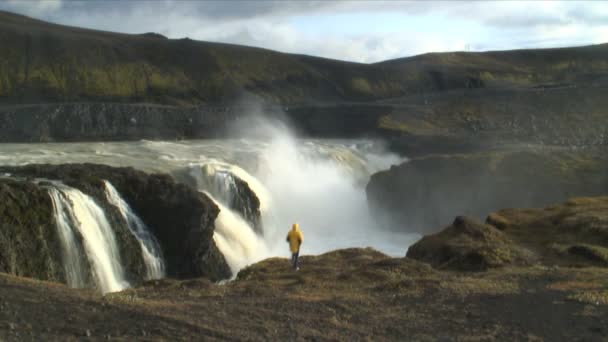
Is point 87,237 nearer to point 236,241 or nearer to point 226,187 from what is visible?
point 236,241

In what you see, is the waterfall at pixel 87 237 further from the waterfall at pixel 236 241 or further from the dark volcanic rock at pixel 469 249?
the dark volcanic rock at pixel 469 249

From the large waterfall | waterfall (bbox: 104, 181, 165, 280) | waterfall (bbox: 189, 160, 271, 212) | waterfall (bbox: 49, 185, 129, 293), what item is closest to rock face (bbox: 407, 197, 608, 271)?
waterfall (bbox: 104, 181, 165, 280)

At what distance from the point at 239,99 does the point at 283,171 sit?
60724mm

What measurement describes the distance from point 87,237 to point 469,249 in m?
11.4

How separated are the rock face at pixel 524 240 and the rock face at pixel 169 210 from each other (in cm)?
748

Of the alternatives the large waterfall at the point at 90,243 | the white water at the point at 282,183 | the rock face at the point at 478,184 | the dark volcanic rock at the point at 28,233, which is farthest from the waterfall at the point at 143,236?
the rock face at the point at 478,184

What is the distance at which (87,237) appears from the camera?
23.1m

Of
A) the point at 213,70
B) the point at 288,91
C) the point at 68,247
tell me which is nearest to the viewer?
the point at 68,247

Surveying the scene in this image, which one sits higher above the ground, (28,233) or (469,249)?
(28,233)

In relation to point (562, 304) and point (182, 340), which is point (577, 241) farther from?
point (182, 340)

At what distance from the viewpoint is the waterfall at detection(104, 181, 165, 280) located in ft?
84.2

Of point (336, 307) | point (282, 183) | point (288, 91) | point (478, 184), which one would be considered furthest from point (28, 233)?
point (288, 91)

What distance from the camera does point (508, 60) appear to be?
147 meters

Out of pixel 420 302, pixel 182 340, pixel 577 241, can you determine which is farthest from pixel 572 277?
pixel 182 340
